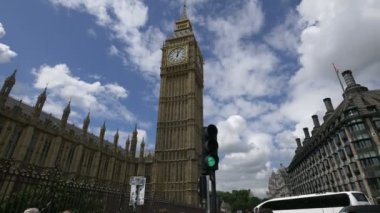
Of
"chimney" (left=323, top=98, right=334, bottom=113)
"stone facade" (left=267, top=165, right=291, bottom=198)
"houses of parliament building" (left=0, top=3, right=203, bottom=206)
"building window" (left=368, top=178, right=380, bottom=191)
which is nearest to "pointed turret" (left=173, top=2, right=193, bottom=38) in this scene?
"houses of parliament building" (left=0, top=3, right=203, bottom=206)

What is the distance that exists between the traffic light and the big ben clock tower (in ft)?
143

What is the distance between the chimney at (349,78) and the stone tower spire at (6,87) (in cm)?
5775

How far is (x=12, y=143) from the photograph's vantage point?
33938mm

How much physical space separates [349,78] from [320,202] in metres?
37.9

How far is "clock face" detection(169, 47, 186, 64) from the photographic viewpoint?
63312 millimetres

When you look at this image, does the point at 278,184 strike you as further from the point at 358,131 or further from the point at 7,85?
the point at 7,85

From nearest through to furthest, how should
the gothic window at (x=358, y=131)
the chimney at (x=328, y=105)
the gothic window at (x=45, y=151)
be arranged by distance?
the gothic window at (x=45, y=151), the gothic window at (x=358, y=131), the chimney at (x=328, y=105)

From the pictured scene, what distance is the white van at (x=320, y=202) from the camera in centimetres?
2002

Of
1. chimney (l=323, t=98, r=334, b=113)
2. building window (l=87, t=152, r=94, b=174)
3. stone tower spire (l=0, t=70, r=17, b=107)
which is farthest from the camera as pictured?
chimney (l=323, t=98, r=334, b=113)

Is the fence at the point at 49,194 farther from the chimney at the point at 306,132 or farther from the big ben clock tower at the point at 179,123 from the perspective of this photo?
the chimney at the point at 306,132

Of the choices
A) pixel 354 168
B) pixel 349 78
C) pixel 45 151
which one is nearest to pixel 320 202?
pixel 354 168

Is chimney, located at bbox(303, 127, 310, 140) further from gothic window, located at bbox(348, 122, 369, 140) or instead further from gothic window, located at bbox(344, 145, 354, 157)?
gothic window, located at bbox(348, 122, 369, 140)

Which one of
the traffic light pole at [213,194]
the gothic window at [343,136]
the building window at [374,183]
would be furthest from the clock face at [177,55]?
the traffic light pole at [213,194]

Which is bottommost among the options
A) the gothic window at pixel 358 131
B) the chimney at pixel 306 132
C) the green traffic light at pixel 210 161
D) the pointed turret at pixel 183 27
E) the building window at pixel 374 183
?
the green traffic light at pixel 210 161
